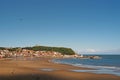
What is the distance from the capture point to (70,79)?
24469 mm

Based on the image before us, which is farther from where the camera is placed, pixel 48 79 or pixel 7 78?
pixel 48 79

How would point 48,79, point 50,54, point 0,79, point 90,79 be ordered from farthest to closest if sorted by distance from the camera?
point 50,54 → point 90,79 → point 48,79 → point 0,79

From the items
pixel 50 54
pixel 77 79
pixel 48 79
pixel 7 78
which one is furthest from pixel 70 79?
pixel 50 54

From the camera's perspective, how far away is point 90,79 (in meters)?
25.0

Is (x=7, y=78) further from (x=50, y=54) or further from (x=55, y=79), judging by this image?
(x=50, y=54)

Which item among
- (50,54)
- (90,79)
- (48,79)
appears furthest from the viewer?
(50,54)

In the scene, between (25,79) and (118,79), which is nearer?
(25,79)

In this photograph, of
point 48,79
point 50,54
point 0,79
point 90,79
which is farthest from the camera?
point 50,54

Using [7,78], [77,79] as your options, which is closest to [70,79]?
[77,79]

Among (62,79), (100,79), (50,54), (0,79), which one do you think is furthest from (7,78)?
(50,54)

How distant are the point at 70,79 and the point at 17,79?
18.9 ft

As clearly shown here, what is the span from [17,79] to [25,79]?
30.2 inches

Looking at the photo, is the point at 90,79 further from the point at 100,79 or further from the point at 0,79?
the point at 0,79

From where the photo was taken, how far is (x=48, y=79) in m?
23.5
